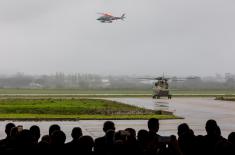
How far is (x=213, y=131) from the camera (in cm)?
929

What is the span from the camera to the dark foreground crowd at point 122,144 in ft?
26.3

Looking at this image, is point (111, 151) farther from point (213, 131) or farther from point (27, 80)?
point (27, 80)

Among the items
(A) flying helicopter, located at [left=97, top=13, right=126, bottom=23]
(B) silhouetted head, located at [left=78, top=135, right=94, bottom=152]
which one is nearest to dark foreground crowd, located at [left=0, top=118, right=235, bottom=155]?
(B) silhouetted head, located at [left=78, top=135, right=94, bottom=152]

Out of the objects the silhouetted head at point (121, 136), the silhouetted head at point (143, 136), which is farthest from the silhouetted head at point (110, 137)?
the silhouetted head at point (143, 136)

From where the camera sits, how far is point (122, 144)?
8.11 metres

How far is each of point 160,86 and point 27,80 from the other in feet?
396

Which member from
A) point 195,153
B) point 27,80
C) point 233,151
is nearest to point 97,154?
point 195,153

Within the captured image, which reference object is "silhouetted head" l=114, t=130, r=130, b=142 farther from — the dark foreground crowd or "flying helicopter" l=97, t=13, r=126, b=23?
"flying helicopter" l=97, t=13, r=126, b=23

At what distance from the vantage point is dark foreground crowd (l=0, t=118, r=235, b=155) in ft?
26.3

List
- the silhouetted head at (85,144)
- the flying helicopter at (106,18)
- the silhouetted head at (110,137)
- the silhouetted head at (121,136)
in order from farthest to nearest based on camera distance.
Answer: the flying helicopter at (106,18) < the silhouetted head at (110,137) < the silhouetted head at (121,136) < the silhouetted head at (85,144)

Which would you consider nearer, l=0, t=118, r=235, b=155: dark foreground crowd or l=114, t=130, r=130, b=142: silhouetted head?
l=0, t=118, r=235, b=155: dark foreground crowd

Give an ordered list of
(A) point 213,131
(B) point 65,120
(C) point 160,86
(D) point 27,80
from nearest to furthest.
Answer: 1. (A) point 213,131
2. (B) point 65,120
3. (C) point 160,86
4. (D) point 27,80

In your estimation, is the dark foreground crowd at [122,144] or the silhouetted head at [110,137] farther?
the silhouetted head at [110,137]

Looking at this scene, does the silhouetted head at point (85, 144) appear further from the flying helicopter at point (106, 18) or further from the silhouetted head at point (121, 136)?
the flying helicopter at point (106, 18)
